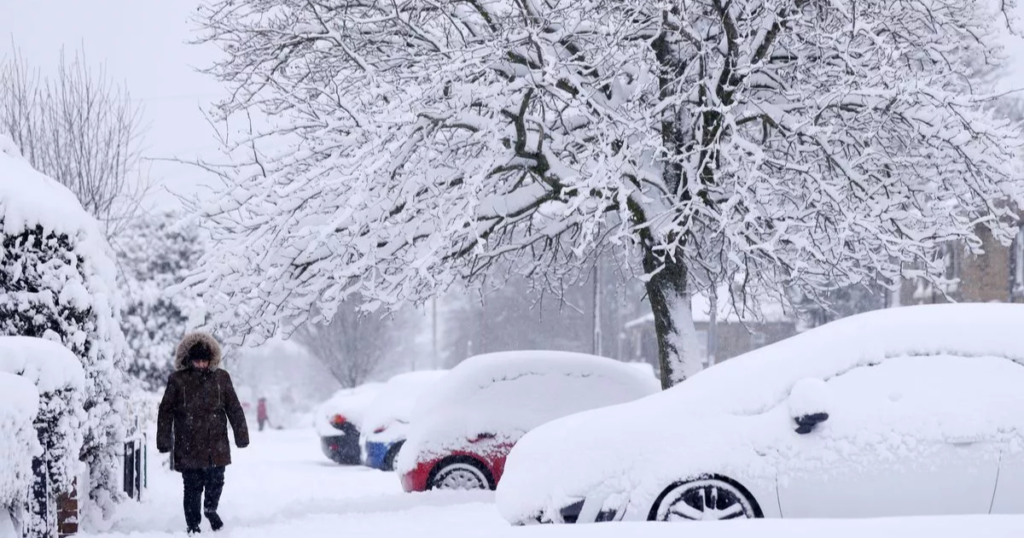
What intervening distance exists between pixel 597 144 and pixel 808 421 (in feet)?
15.5

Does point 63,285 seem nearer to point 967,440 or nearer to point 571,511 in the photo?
point 571,511

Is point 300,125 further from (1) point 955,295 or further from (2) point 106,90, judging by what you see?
(1) point 955,295

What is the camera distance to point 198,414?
8.69 m

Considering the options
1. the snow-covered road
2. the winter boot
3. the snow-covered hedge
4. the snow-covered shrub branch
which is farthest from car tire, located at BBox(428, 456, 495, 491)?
the snow-covered shrub branch

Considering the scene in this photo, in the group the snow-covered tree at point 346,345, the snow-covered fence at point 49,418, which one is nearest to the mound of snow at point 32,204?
the snow-covered fence at point 49,418

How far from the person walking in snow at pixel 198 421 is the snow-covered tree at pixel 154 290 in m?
21.1

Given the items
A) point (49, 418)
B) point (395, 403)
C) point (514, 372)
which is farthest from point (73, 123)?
point (49, 418)

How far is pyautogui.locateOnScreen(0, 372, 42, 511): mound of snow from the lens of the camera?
6113 millimetres

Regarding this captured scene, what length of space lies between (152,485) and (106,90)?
761cm

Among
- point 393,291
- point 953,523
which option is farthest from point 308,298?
point 953,523

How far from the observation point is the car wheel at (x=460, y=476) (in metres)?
11.0

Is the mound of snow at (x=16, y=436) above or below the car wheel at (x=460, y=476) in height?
above

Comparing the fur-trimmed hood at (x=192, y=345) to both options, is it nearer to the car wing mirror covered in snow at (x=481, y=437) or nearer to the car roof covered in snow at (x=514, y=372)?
the car roof covered in snow at (x=514, y=372)

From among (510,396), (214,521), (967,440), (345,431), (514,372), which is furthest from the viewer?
(345,431)
